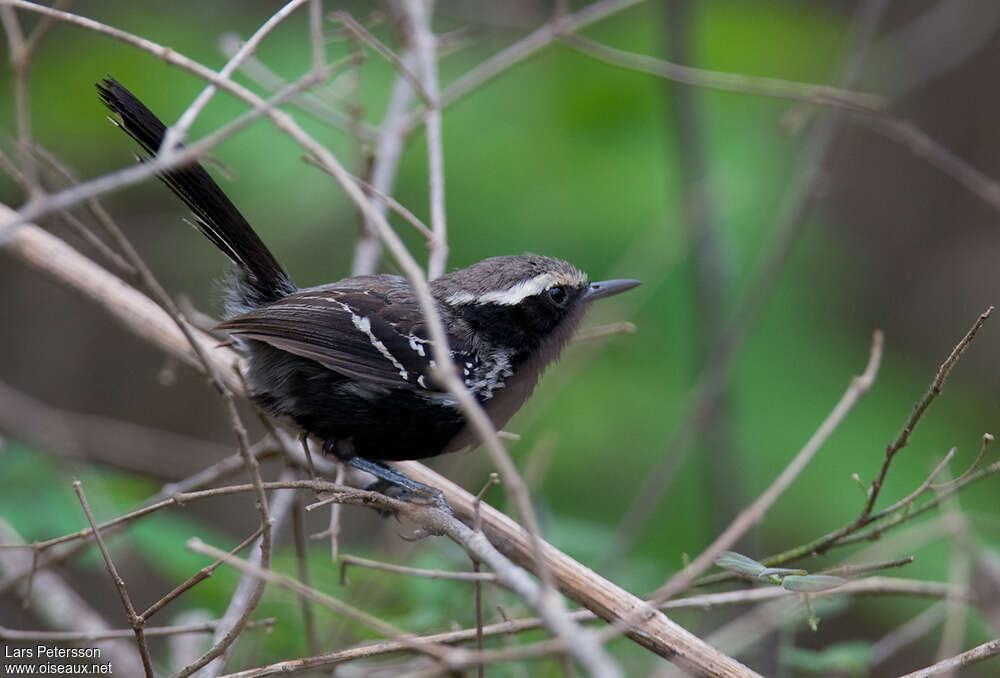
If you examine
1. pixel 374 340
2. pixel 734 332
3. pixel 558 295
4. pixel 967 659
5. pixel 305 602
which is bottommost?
pixel 305 602

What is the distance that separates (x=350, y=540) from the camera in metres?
7.39

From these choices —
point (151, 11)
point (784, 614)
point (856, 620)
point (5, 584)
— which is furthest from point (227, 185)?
point (856, 620)

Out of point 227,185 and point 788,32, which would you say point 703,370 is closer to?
point 788,32

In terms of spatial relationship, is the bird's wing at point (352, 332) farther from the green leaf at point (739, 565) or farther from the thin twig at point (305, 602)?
the green leaf at point (739, 565)

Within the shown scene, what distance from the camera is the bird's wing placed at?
3.11 m

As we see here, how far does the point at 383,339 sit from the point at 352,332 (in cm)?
10

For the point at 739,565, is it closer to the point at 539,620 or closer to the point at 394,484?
the point at 539,620

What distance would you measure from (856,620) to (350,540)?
3721 millimetres

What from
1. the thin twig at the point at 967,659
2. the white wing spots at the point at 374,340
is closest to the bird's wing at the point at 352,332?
the white wing spots at the point at 374,340

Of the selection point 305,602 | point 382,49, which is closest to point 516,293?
point 382,49

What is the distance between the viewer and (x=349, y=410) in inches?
123

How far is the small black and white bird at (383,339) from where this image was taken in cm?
307

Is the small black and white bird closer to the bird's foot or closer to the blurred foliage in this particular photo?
the bird's foot

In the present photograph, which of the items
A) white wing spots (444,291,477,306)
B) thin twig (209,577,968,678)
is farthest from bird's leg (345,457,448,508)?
white wing spots (444,291,477,306)
